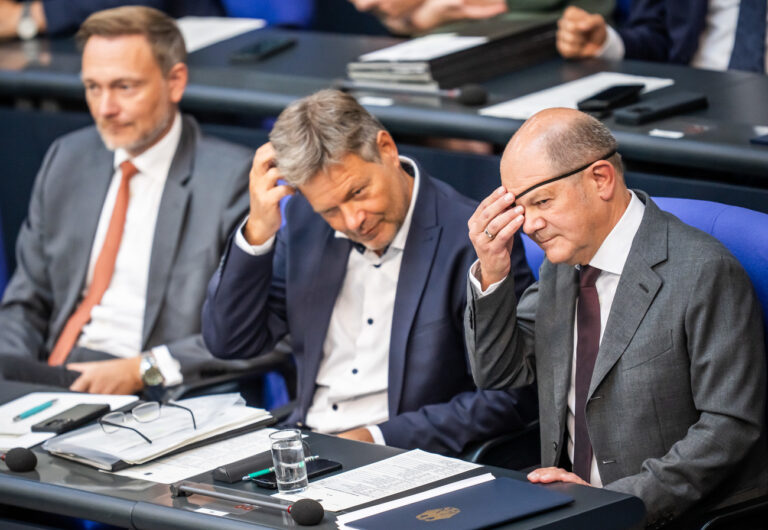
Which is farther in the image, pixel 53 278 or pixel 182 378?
pixel 53 278

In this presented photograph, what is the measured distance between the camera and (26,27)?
4.84 meters

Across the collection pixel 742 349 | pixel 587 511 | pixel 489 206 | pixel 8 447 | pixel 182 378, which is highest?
pixel 489 206

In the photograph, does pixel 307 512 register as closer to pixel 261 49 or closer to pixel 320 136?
pixel 320 136

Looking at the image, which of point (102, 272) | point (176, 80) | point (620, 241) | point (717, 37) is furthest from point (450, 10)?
point (620, 241)

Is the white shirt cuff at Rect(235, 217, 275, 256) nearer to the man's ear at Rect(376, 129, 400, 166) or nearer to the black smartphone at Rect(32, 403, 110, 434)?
the man's ear at Rect(376, 129, 400, 166)

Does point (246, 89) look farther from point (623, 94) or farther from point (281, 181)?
point (623, 94)

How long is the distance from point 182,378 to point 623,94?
1.34 m

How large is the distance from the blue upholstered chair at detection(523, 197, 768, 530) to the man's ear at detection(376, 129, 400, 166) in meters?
0.59

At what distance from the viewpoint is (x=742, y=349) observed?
221 cm

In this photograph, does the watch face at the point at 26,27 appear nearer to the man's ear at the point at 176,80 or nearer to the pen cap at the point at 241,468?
the man's ear at the point at 176,80

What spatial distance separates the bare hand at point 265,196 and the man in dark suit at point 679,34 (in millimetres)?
1242

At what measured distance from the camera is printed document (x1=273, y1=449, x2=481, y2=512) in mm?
2131

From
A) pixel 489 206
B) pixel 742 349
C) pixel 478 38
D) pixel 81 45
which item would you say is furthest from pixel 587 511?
pixel 81 45

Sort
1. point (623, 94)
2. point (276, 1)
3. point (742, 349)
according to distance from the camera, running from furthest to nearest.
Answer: point (276, 1) → point (623, 94) → point (742, 349)
